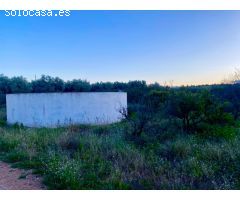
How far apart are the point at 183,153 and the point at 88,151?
89.3 inches

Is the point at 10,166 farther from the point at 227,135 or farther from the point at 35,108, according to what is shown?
the point at 35,108

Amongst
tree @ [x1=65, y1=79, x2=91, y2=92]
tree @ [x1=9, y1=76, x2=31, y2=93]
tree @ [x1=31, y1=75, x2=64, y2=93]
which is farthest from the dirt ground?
tree @ [x1=9, y1=76, x2=31, y2=93]

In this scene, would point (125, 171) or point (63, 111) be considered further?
point (63, 111)

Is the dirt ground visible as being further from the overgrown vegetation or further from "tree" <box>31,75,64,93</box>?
"tree" <box>31,75,64,93</box>

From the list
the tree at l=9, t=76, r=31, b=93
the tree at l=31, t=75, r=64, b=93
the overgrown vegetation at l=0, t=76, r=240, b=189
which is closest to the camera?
the overgrown vegetation at l=0, t=76, r=240, b=189

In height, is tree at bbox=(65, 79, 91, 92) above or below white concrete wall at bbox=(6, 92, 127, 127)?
above

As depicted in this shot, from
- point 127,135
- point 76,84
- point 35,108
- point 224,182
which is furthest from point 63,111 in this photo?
point 76,84

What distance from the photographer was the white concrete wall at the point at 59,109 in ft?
52.0

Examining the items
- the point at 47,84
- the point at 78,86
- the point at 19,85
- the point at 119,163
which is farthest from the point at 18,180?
the point at 19,85

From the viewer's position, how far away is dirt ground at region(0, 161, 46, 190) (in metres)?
5.61

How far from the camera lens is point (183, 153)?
791 centimetres

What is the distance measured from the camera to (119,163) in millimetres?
6773

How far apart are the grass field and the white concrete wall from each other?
6.43 meters

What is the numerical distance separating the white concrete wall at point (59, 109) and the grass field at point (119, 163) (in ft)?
21.1
